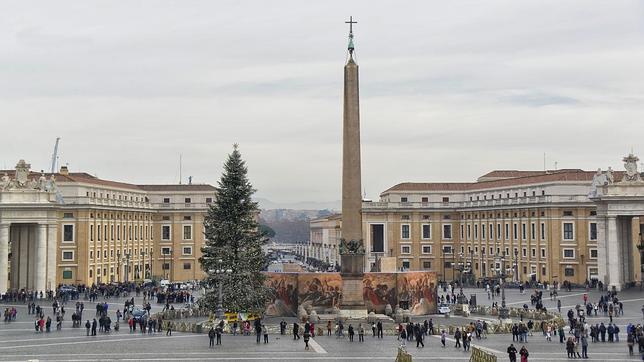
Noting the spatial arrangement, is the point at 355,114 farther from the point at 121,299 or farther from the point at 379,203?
the point at 379,203

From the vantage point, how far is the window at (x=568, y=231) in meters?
81.4

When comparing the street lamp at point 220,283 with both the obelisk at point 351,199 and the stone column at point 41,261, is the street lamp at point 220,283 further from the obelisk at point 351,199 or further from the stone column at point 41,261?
the stone column at point 41,261

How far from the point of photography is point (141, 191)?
325ft

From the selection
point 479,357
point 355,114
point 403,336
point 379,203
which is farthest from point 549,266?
point 479,357

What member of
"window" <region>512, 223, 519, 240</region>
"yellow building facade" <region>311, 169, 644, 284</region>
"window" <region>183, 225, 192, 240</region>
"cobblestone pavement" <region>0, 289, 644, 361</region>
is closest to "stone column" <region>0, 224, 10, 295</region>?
"cobblestone pavement" <region>0, 289, 644, 361</region>

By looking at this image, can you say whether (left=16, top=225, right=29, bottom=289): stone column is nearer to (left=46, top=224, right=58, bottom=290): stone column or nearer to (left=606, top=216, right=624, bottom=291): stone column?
(left=46, top=224, right=58, bottom=290): stone column

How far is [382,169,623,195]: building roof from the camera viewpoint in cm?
8317

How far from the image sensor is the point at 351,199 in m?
46.7

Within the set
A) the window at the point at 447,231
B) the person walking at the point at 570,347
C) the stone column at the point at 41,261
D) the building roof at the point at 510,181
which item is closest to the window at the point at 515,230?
the building roof at the point at 510,181

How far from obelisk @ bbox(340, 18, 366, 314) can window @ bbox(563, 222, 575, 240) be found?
3909 cm

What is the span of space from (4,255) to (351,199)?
105 feet

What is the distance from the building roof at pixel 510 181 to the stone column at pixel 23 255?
44.3 meters

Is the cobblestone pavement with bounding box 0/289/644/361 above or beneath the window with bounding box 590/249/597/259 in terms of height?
beneath

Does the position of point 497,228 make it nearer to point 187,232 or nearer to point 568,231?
point 568,231
